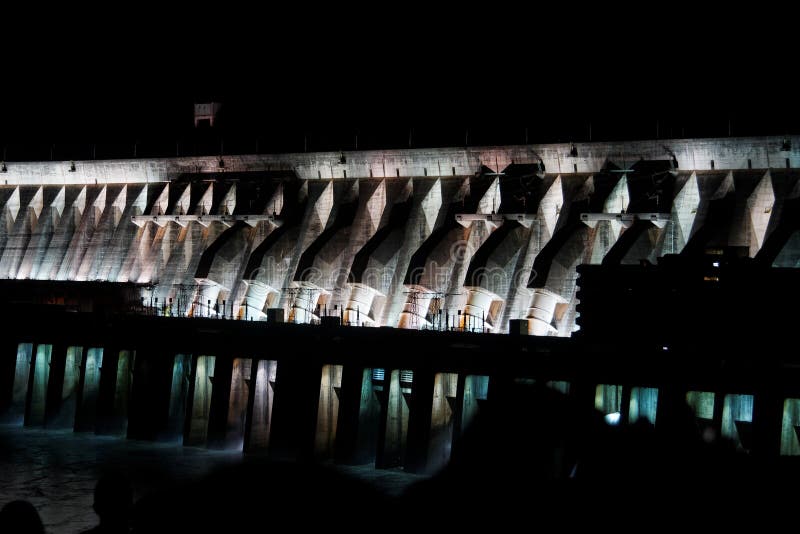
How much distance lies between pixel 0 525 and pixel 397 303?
26.4 m

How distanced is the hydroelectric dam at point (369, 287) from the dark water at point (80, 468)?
659 millimetres

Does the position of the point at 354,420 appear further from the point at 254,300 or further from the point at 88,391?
the point at 254,300

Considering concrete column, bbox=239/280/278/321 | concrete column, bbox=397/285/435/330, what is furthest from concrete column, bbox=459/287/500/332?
concrete column, bbox=239/280/278/321

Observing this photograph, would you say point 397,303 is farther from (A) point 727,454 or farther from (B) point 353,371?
(A) point 727,454

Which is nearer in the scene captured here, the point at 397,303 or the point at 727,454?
the point at 727,454

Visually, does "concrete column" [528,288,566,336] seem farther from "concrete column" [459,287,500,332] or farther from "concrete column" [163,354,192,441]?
"concrete column" [163,354,192,441]

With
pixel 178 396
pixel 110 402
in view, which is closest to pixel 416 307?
pixel 178 396

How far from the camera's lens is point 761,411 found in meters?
18.6

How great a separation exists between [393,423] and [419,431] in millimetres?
1596

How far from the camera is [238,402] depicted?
25922 mm

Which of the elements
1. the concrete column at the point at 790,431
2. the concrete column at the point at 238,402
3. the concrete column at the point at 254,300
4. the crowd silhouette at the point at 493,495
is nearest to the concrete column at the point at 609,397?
the concrete column at the point at 790,431

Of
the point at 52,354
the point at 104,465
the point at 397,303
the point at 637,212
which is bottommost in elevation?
the point at 104,465

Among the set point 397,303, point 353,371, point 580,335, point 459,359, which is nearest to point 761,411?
point 580,335

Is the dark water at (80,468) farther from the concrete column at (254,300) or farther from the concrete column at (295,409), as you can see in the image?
the concrete column at (254,300)
